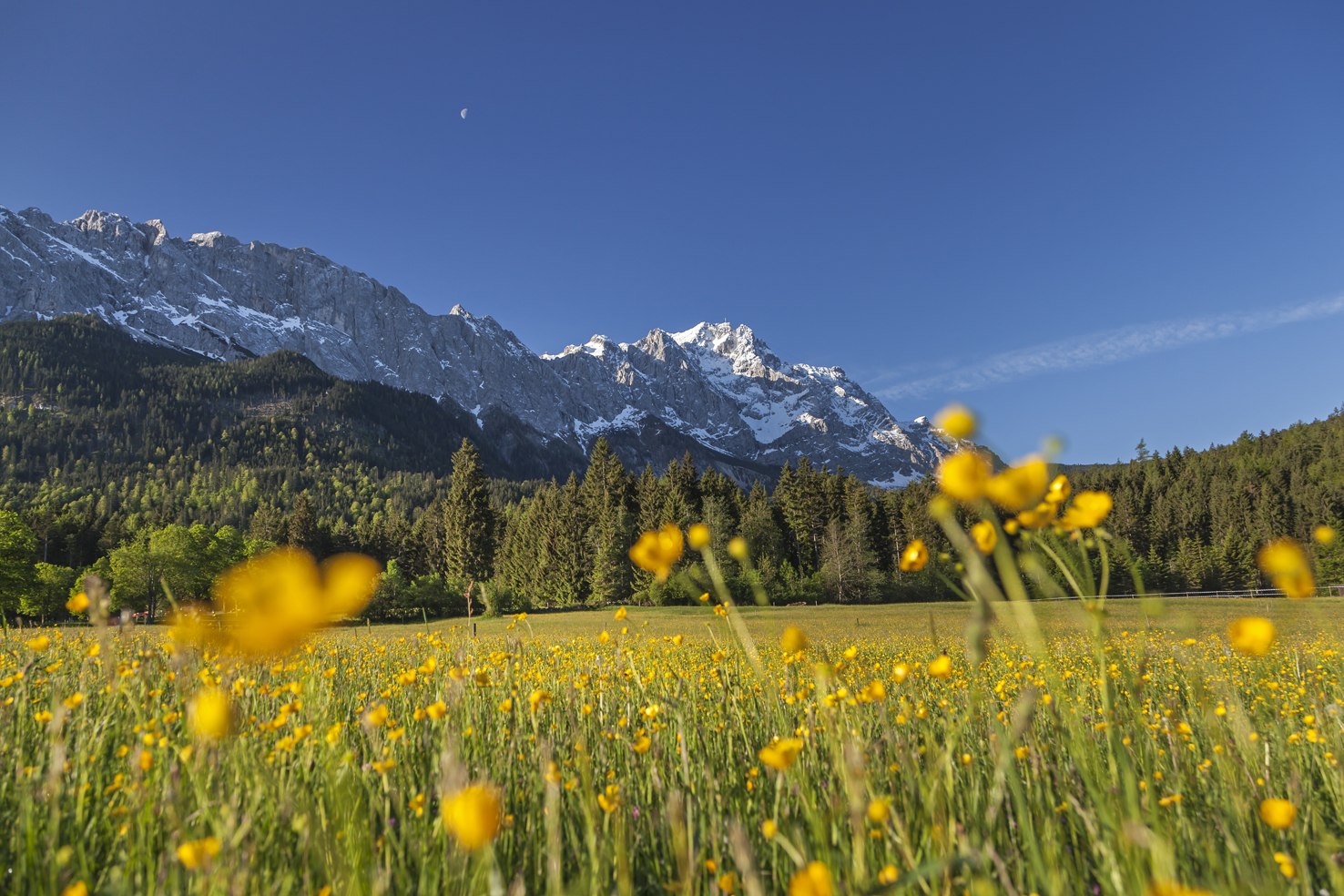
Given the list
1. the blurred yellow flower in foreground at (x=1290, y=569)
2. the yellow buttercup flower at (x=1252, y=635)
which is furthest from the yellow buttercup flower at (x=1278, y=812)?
Answer: the blurred yellow flower in foreground at (x=1290, y=569)

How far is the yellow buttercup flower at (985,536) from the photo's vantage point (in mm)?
1203

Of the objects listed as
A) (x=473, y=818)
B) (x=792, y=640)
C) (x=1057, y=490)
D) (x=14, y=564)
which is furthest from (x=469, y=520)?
(x=473, y=818)

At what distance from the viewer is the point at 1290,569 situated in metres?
1.40

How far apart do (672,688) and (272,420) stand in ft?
664

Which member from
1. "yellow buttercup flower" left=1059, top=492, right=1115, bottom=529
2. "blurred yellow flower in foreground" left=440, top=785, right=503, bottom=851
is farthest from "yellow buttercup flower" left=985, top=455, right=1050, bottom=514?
"blurred yellow flower in foreground" left=440, top=785, right=503, bottom=851

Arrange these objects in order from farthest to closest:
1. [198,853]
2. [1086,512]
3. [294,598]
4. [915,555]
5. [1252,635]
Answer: [915,555], [1086,512], [1252,635], [198,853], [294,598]

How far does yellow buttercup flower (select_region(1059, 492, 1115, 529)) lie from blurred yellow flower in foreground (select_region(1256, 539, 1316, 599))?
36cm

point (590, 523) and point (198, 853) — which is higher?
point (590, 523)

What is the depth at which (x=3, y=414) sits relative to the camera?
148750 mm

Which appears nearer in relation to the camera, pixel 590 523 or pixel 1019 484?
pixel 1019 484

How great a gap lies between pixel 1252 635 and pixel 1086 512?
339 mm

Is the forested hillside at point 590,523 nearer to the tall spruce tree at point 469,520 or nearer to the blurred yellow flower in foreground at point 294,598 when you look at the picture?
the tall spruce tree at point 469,520

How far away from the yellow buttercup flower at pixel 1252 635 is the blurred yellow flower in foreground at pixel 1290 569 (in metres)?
0.12

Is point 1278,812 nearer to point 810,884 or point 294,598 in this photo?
point 810,884
